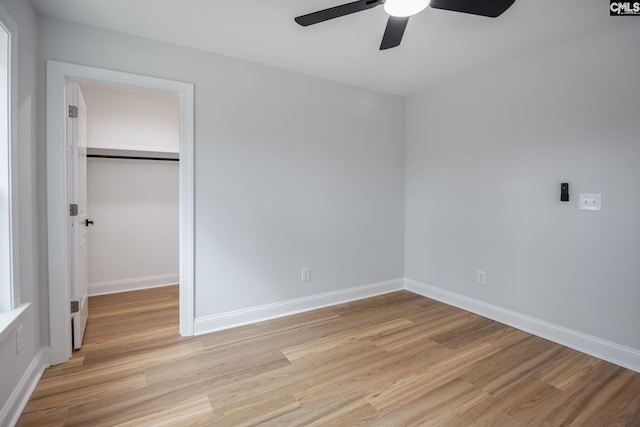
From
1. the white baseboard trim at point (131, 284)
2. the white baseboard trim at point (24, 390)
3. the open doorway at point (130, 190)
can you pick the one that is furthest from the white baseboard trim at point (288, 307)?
the white baseboard trim at point (131, 284)

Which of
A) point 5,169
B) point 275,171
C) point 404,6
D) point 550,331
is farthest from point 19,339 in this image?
point 550,331

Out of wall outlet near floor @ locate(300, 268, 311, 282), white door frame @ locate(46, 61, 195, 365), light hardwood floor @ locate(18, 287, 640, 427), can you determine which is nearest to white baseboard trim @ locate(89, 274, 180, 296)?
light hardwood floor @ locate(18, 287, 640, 427)

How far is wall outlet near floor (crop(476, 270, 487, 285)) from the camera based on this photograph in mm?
3021

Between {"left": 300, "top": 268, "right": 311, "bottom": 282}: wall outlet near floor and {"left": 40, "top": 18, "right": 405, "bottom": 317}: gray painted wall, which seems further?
{"left": 300, "top": 268, "right": 311, "bottom": 282}: wall outlet near floor

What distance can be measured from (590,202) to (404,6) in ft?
6.60

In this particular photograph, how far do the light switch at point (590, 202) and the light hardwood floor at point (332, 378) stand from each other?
1090 mm

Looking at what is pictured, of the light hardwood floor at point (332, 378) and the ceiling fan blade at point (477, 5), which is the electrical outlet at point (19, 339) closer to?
the light hardwood floor at point (332, 378)

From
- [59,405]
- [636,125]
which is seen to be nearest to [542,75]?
[636,125]

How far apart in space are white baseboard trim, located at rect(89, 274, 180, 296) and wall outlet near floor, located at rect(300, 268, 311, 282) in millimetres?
1901

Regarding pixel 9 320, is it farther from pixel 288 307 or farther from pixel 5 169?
pixel 288 307

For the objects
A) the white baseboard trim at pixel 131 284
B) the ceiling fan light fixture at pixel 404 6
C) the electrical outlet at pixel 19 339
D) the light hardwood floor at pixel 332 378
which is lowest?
the light hardwood floor at pixel 332 378

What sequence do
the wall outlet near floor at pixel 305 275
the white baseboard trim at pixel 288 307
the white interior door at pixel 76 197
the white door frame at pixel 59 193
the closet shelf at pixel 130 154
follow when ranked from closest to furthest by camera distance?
the white door frame at pixel 59 193 < the white interior door at pixel 76 197 < the white baseboard trim at pixel 288 307 < the wall outlet near floor at pixel 305 275 < the closet shelf at pixel 130 154

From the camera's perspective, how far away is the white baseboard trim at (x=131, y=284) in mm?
3594

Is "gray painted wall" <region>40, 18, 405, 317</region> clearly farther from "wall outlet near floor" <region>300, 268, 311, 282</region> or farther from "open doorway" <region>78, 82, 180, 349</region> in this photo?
"open doorway" <region>78, 82, 180, 349</region>
